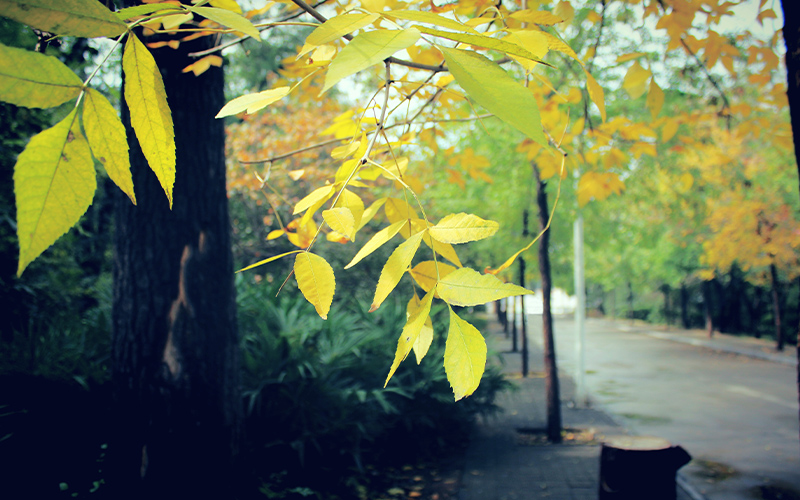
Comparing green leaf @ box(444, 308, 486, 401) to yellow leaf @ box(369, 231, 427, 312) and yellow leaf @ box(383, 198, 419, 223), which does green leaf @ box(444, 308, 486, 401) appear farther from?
yellow leaf @ box(383, 198, 419, 223)

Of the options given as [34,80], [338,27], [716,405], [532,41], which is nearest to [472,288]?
[338,27]

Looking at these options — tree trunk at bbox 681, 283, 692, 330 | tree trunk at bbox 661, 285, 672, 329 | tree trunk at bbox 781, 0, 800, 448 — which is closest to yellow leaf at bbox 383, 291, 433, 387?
tree trunk at bbox 781, 0, 800, 448

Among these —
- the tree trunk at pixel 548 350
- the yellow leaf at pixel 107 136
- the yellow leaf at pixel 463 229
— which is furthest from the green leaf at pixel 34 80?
the tree trunk at pixel 548 350

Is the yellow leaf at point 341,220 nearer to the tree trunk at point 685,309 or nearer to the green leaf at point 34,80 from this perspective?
the green leaf at point 34,80

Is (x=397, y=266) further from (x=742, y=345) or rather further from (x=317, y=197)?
(x=742, y=345)

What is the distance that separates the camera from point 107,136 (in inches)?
25.4

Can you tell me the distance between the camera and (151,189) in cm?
312

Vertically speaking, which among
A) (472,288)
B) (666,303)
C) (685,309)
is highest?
(472,288)

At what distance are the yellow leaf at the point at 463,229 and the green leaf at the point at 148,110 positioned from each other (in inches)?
16.7

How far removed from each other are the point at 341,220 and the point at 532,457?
646cm

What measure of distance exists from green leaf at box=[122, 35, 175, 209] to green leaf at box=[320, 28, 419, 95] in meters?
0.25

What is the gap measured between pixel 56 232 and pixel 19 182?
0.06 m

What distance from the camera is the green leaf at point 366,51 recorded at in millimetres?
529

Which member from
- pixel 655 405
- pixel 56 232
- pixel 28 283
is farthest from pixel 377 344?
pixel 655 405
